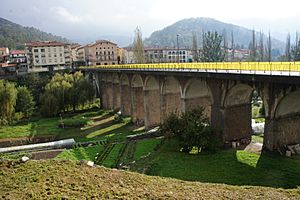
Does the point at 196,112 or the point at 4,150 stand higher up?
the point at 196,112

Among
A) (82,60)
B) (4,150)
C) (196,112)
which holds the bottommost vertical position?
(4,150)

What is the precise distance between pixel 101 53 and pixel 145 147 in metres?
76.5

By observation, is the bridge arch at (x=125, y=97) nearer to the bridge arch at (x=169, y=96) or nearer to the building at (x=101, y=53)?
the bridge arch at (x=169, y=96)

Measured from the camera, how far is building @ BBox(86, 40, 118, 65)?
101625mm

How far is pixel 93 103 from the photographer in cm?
6756

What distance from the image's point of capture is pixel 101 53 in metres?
103

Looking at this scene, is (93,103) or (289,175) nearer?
(289,175)

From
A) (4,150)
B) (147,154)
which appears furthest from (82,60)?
(147,154)

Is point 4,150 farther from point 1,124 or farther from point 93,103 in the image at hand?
point 93,103

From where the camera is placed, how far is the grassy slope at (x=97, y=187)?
13.5 metres

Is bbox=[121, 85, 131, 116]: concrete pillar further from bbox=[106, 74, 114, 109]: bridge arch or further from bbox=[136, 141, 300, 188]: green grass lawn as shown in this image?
bbox=[136, 141, 300, 188]: green grass lawn

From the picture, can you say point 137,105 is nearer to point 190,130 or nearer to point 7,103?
point 190,130

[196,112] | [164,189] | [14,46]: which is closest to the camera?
[164,189]

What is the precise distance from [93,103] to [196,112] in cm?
4482
